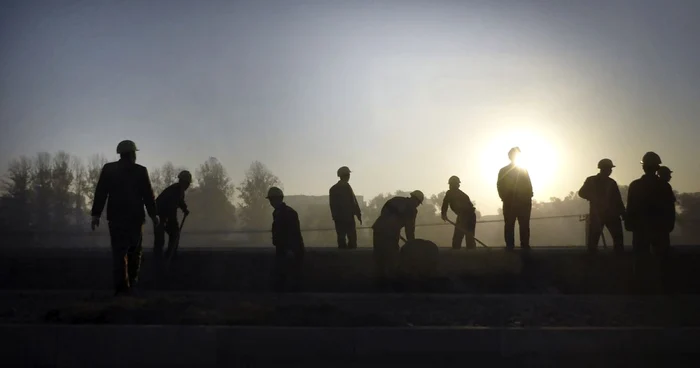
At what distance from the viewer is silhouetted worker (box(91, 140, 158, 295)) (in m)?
9.74

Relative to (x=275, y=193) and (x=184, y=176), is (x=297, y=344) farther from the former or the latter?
(x=184, y=176)

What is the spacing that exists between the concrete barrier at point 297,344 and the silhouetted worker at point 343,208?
21.1 ft

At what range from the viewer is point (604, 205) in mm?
11703

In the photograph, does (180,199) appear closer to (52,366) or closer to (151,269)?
(151,269)

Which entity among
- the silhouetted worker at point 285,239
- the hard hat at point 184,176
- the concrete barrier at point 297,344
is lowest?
the concrete barrier at point 297,344

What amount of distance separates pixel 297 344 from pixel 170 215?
18.0ft

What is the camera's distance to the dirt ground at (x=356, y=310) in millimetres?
8000

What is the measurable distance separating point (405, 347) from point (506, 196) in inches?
232

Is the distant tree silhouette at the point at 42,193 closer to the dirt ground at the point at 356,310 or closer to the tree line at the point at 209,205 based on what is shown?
→ the tree line at the point at 209,205

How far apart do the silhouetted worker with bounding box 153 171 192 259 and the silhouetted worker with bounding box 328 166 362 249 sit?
9.86 ft

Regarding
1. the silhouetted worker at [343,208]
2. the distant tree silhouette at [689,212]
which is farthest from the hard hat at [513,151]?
the distant tree silhouette at [689,212]

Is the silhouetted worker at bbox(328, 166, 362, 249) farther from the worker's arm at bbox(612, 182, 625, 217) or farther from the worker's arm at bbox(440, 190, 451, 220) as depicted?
the worker's arm at bbox(612, 182, 625, 217)

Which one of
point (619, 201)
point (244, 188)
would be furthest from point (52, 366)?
point (244, 188)

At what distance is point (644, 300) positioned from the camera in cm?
1018
